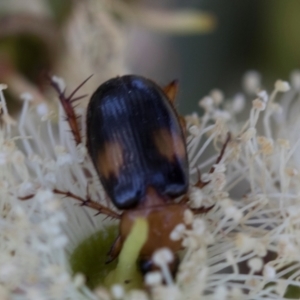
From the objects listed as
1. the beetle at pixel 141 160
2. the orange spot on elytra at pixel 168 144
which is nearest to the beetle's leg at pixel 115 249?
the beetle at pixel 141 160

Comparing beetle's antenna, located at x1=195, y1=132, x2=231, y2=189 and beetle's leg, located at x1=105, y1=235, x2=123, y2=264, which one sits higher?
beetle's antenna, located at x1=195, y1=132, x2=231, y2=189

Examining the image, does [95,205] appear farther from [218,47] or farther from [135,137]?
[218,47]

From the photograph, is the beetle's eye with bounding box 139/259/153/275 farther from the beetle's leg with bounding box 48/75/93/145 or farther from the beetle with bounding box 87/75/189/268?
the beetle's leg with bounding box 48/75/93/145

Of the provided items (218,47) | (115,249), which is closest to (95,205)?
(115,249)

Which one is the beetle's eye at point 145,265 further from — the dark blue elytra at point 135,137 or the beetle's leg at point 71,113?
the beetle's leg at point 71,113

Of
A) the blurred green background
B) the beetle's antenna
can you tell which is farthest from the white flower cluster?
the blurred green background

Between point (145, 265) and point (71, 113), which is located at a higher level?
point (71, 113)
